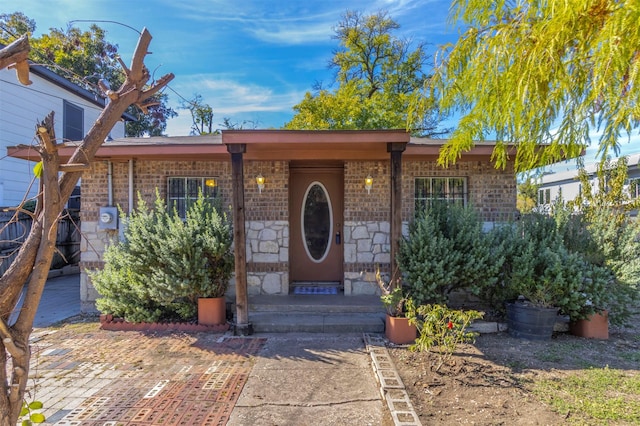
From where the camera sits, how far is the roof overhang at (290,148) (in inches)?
193

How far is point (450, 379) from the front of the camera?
3744 millimetres

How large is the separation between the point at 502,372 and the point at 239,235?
3712 mm

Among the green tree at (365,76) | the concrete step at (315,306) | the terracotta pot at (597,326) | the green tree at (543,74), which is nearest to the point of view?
the green tree at (543,74)

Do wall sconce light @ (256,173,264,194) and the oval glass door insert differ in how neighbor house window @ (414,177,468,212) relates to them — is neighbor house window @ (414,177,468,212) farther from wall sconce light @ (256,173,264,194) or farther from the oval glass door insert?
wall sconce light @ (256,173,264,194)

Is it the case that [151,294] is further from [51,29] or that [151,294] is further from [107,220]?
[51,29]

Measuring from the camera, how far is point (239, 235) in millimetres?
5188

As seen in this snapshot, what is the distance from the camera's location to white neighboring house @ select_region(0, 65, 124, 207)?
9.00 metres

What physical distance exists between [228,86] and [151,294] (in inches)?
341

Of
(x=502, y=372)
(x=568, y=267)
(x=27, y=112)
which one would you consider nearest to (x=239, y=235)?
(x=502, y=372)

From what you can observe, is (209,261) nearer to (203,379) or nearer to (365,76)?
(203,379)

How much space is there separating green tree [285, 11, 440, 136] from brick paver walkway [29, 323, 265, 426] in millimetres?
11840

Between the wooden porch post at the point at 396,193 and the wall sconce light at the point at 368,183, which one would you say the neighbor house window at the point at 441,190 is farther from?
the wooden porch post at the point at 396,193

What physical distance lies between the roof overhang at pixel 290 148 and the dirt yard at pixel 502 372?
2844 millimetres

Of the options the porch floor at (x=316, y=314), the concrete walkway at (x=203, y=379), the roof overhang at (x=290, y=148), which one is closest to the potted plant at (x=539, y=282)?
the roof overhang at (x=290, y=148)
